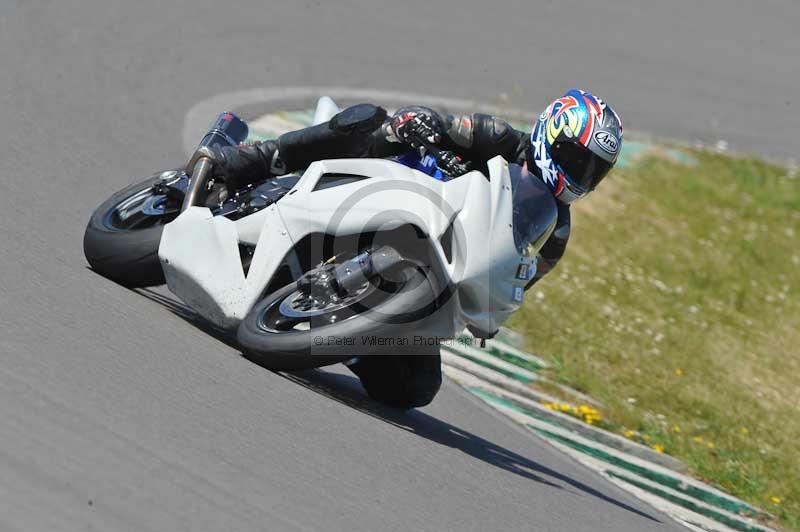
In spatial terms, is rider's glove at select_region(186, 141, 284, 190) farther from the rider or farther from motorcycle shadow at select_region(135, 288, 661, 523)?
motorcycle shadow at select_region(135, 288, 661, 523)

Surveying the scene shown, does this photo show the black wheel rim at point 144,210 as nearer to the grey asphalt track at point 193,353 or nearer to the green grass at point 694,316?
the grey asphalt track at point 193,353

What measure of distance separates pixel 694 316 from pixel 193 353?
19.0ft

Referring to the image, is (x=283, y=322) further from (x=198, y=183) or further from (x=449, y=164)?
(x=449, y=164)

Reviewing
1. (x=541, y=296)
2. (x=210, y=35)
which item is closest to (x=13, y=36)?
(x=210, y=35)

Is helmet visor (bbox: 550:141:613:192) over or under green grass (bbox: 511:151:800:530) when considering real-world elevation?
over

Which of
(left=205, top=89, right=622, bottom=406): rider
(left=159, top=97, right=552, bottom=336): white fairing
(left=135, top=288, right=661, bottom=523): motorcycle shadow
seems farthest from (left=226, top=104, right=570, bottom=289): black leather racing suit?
(left=135, top=288, right=661, bottom=523): motorcycle shadow

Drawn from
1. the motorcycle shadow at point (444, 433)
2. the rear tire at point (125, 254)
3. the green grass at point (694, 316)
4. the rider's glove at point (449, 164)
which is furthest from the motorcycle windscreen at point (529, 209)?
the green grass at point (694, 316)

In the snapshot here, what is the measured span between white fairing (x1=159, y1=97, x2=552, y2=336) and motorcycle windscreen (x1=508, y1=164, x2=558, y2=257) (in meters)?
0.07

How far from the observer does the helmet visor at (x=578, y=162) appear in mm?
5773

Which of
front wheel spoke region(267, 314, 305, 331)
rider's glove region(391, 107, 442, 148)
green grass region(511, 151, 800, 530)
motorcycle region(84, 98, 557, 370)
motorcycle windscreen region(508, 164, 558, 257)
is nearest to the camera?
motorcycle region(84, 98, 557, 370)

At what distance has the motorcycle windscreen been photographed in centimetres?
573

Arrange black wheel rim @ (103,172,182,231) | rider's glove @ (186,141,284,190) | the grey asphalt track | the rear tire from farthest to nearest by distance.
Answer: black wheel rim @ (103,172,182,231) → rider's glove @ (186,141,284,190) → the rear tire → the grey asphalt track

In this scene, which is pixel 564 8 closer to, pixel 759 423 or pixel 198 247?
pixel 759 423

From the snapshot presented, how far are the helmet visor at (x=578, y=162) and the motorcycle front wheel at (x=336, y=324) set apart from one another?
2.82 feet
